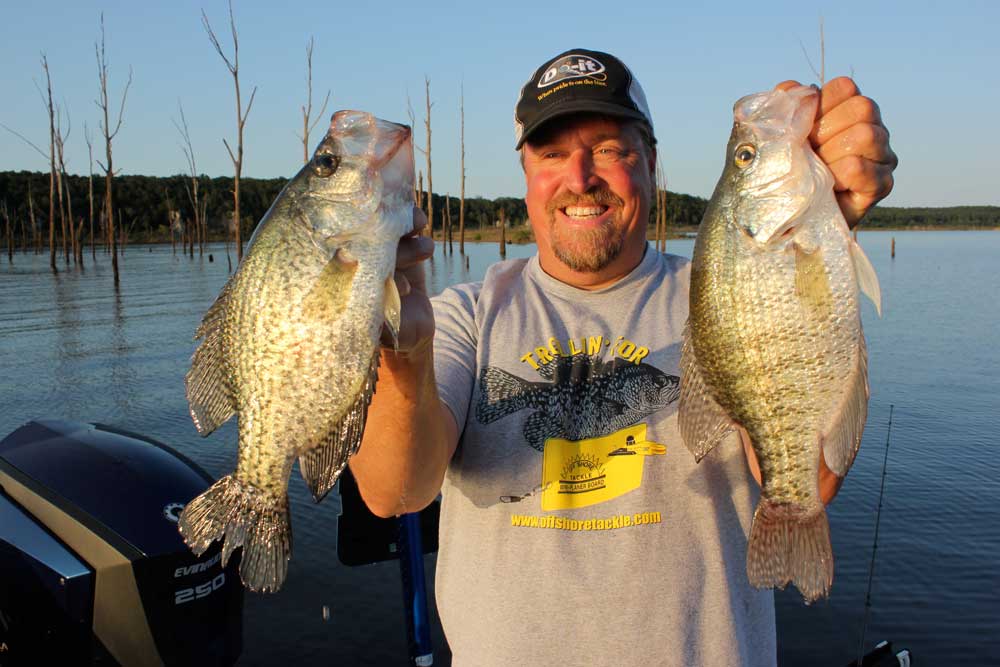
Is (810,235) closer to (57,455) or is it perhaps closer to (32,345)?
(57,455)

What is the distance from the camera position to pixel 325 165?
1.95m

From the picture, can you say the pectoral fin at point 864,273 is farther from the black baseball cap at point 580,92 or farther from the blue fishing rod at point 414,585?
the blue fishing rod at point 414,585

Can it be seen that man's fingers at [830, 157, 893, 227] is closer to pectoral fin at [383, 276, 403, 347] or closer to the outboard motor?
pectoral fin at [383, 276, 403, 347]

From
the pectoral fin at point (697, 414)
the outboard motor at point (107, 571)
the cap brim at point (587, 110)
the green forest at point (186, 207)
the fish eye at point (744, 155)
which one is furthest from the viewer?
the green forest at point (186, 207)

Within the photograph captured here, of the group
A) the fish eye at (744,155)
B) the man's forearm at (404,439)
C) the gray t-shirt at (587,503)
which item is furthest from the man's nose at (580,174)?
the man's forearm at (404,439)

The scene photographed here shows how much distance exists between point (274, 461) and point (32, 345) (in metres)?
18.4

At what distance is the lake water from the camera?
5887 millimetres

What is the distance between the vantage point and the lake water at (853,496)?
→ 5887 mm

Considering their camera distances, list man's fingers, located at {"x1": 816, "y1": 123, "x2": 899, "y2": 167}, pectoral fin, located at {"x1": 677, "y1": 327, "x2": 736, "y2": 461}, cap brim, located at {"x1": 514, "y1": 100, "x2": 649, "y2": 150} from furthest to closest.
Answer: cap brim, located at {"x1": 514, "y1": 100, "x2": 649, "y2": 150} < pectoral fin, located at {"x1": 677, "y1": 327, "x2": 736, "y2": 461} < man's fingers, located at {"x1": 816, "y1": 123, "x2": 899, "y2": 167}

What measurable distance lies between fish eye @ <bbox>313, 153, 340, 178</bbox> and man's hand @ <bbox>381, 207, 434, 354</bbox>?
0.23 meters

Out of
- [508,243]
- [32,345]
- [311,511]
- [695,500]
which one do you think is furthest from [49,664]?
[508,243]

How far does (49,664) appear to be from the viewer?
11.6 ft

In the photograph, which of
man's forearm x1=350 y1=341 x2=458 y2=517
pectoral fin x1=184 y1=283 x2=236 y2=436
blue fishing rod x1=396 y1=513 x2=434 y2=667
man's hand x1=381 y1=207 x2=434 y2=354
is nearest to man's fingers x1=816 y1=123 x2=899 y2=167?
man's hand x1=381 y1=207 x2=434 y2=354

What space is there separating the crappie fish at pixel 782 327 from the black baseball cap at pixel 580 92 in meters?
0.64
